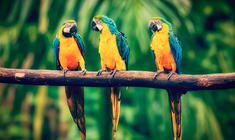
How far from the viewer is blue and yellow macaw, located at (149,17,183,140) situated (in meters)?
1.06

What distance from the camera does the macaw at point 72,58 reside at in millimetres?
1048

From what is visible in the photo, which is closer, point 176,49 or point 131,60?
point 176,49

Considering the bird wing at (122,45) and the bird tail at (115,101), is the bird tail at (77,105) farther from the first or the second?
the bird wing at (122,45)

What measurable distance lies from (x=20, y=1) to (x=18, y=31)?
268mm

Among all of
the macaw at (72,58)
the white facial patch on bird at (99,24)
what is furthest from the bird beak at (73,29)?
the white facial patch on bird at (99,24)

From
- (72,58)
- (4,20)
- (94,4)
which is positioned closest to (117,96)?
(72,58)

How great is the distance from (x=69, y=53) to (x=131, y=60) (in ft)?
2.44

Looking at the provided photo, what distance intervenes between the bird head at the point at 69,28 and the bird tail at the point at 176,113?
1.75 ft

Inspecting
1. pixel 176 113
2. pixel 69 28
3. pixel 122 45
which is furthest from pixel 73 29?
pixel 176 113

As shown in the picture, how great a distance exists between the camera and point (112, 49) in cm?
110

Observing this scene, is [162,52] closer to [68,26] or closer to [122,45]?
[122,45]

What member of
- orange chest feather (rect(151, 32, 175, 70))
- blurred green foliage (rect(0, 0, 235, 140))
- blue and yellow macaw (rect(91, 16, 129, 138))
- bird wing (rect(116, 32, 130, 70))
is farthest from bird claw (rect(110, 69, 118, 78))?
blurred green foliage (rect(0, 0, 235, 140))

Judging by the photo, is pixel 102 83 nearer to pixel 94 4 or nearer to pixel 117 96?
pixel 117 96

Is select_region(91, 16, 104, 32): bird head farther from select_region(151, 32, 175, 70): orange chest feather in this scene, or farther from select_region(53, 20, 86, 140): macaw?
select_region(151, 32, 175, 70): orange chest feather
